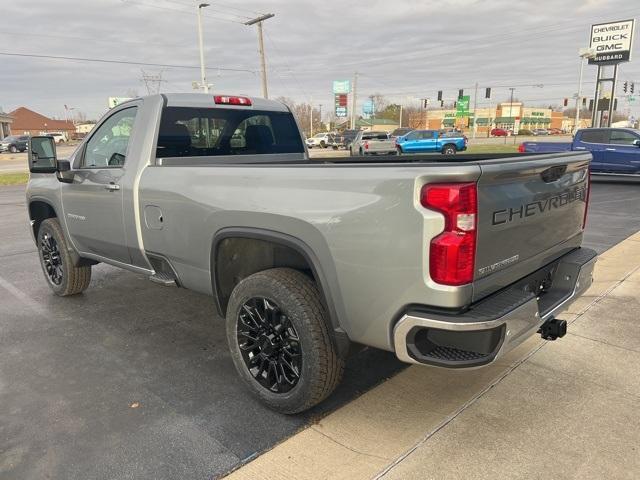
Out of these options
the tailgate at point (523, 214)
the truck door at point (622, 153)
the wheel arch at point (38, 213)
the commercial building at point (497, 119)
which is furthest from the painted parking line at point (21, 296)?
the commercial building at point (497, 119)

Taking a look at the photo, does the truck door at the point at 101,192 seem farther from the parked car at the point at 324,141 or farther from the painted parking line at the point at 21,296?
the parked car at the point at 324,141

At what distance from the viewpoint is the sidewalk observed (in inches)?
96.3

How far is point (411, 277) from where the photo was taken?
2.26 meters

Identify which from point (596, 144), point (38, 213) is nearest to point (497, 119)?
point (596, 144)

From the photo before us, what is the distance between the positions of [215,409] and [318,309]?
0.97 m

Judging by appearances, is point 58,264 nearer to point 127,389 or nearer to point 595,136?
point 127,389

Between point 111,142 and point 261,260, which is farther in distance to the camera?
point 111,142

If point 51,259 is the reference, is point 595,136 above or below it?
above

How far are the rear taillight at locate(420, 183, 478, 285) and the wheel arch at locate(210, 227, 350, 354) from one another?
26.0 inches

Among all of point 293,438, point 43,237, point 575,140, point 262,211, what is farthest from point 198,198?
point 575,140

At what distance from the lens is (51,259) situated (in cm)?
530

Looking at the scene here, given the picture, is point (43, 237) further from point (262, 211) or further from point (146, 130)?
point (262, 211)

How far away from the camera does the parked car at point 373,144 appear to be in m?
29.0

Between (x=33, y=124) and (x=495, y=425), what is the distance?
4728 inches
